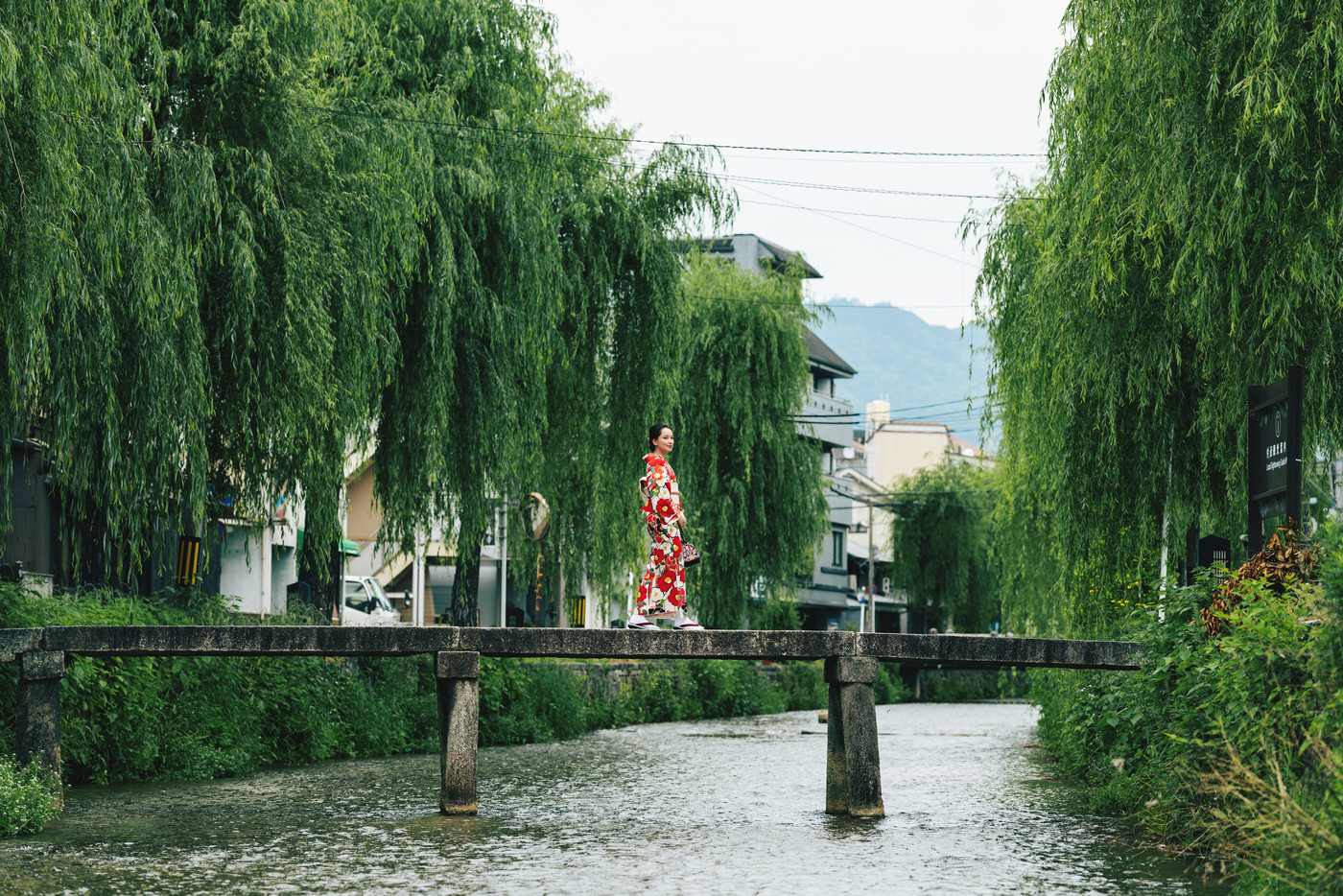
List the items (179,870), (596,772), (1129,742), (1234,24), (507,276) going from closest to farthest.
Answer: (179,870) → (1234,24) → (1129,742) → (596,772) → (507,276)

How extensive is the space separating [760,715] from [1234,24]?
26740mm

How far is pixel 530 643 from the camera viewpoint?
38.7ft

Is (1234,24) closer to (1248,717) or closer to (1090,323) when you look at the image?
(1090,323)

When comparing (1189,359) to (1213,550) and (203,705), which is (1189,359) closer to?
(1213,550)

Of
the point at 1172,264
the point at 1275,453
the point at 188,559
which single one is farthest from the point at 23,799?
the point at 1172,264

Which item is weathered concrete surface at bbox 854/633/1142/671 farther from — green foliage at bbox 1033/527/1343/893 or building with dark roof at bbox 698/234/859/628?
building with dark roof at bbox 698/234/859/628

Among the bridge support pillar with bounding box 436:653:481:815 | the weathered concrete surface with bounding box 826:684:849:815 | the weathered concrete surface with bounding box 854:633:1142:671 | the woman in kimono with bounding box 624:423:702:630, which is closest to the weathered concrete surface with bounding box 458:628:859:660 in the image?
the bridge support pillar with bounding box 436:653:481:815

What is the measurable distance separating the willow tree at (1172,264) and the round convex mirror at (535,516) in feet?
35.2

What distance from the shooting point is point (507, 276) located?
19453 mm

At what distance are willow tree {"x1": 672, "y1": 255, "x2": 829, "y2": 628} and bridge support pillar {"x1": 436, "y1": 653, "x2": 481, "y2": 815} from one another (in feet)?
68.5

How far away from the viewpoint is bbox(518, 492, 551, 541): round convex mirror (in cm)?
2530

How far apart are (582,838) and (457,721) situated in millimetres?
1412

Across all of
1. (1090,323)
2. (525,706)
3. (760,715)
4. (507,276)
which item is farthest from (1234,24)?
(760,715)

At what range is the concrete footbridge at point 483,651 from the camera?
37.5 feet
